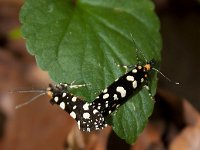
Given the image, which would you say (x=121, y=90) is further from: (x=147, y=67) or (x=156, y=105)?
(x=156, y=105)

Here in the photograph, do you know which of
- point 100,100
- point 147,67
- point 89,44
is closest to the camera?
point 100,100

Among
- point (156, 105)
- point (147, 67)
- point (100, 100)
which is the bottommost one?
point (156, 105)

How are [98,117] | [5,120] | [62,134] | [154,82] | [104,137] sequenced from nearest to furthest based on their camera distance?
[98,117] → [154,82] → [104,137] → [62,134] → [5,120]

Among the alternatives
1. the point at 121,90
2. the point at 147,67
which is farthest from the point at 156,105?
the point at 121,90

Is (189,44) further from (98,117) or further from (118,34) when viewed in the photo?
(98,117)

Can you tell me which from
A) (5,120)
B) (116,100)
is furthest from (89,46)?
(5,120)

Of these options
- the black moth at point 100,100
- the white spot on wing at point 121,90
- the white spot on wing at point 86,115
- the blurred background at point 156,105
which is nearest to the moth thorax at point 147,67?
the black moth at point 100,100

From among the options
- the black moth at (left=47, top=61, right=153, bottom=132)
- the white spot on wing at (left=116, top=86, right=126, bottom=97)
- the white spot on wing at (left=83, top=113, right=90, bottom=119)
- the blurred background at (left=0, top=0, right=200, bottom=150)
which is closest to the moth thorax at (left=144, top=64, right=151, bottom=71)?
the black moth at (left=47, top=61, right=153, bottom=132)
